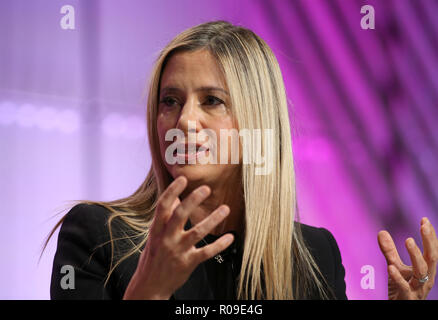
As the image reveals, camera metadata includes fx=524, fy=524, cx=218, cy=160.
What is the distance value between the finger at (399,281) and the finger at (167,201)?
0.63 m

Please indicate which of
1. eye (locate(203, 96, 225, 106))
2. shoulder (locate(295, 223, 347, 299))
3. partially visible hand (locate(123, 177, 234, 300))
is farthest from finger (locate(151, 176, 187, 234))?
shoulder (locate(295, 223, 347, 299))

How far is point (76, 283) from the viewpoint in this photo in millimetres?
1163

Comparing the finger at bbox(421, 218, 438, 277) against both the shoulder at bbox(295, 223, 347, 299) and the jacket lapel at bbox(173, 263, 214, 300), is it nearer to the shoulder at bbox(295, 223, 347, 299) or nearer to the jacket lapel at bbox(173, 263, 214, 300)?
the shoulder at bbox(295, 223, 347, 299)

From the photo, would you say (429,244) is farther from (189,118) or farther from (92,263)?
(92,263)

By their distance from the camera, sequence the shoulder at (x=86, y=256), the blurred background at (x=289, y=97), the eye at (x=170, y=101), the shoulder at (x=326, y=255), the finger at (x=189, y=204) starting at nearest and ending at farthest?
the finger at (x=189, y=204) < the shoulder at (x=86, y=256) < the eye at (x=170, y=101) < the shoulder at (x=326, y=255) < the blurred background at (x=289, y=97)

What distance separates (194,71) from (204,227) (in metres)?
0.49

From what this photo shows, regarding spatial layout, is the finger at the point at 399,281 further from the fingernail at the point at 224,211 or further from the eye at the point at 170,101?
the eye at the point at 170,101

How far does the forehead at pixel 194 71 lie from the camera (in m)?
1.25

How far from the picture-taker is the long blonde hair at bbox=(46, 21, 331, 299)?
1256 mm

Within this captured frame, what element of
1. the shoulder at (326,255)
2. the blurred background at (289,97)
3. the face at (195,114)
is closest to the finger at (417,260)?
the shoulder at (326,255)

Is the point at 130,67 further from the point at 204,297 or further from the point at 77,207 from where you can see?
the point at 204,297

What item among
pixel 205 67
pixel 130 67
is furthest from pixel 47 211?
pixel 205 67

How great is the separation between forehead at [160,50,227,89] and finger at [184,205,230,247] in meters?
0.42

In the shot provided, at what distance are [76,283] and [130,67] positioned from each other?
1.08 m
